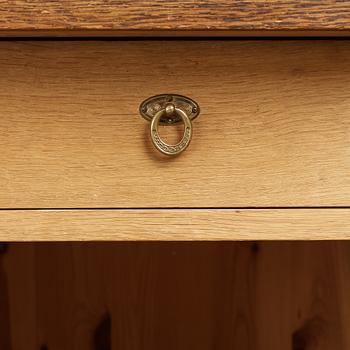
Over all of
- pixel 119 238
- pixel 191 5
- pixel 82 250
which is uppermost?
pixel 82 250

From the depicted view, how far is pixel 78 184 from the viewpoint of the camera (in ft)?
1.51

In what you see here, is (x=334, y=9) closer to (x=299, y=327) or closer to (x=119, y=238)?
(x=119, y=238)

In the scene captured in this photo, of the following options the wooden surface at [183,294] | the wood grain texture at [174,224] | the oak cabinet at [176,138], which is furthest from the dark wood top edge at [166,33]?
the wooden surface at [183,294]

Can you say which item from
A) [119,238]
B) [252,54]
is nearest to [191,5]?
Answer: [252,54]

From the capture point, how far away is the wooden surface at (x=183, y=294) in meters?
0.97

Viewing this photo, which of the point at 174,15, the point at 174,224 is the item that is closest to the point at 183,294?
the point at 174,224

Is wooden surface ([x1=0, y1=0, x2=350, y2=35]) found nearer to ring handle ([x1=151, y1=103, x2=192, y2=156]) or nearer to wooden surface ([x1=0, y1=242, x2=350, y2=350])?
ring handle ([x1=151, y1=103, x2=192, y2=156])

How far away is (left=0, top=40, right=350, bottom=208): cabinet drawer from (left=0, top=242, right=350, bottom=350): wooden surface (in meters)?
0.51


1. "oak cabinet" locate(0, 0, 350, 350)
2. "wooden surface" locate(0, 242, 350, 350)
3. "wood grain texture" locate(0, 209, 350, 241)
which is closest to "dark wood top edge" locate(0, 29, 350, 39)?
"oak cabinet" locate(0, 0, 350, 350)

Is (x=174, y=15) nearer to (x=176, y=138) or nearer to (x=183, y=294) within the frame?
(x=176, y=138)

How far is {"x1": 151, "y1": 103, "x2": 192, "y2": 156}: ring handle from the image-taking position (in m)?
0.45

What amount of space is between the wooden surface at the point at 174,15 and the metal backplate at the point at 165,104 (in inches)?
2.5

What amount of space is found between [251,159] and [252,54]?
0.26 ft

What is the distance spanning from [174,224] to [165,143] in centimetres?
6
